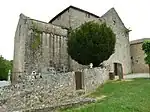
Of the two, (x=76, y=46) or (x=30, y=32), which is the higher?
(x=30, y=32)

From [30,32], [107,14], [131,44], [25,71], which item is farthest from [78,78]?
[131,44]

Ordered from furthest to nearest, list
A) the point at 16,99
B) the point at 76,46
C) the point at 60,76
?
1. the point at 76,46
2. the point at 60,76
3. the point at 16,99

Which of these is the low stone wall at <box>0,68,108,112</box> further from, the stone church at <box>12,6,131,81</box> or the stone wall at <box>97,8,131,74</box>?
the stone wall at <box>97,8,131,74</box>

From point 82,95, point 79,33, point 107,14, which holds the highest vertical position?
point 107,14

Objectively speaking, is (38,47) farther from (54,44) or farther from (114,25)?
(114,25)

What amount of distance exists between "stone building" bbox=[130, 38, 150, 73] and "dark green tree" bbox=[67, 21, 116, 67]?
36.2 feet

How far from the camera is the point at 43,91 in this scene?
52.4ft

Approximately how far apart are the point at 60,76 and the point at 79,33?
21.6ft

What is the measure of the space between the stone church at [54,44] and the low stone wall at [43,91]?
6347mm

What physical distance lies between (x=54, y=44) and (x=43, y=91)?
36.3 feet

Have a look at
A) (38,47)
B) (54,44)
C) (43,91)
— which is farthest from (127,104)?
(54,44)

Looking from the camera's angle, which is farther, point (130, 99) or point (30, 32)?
point (30, 32)

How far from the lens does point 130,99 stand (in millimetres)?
13008

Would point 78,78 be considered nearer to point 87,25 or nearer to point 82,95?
point 82,95
